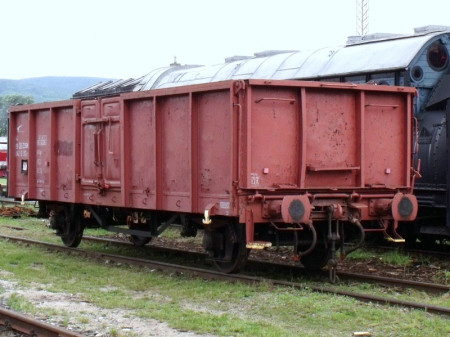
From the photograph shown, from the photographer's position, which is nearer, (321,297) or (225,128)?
(321,297)

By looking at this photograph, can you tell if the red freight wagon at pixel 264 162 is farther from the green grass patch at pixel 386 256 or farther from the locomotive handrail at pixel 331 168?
the green grass patch at pixel 386 256

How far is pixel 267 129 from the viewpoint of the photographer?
392 inches

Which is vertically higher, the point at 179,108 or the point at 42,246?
the point at 179,108

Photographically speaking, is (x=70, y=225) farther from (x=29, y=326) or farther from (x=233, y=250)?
(x=29, y=326)

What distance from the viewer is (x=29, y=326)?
762cm

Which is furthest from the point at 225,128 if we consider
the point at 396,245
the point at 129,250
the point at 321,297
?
the point at 396,245

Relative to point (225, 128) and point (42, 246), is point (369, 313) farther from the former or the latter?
point (42, 246)

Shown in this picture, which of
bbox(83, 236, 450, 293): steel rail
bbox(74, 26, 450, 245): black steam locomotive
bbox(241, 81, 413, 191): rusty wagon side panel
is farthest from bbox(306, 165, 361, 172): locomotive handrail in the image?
bbox(74, 26, 450, 245): black steam locomotive

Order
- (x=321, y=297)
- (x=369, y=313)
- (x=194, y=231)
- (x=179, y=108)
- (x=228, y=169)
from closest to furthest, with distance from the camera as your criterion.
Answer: (x=369, y=313) → (x=321, y=297) → (x=228, y=169) → (x=179, y=108) → (x=194, y=231)

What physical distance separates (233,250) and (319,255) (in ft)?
4.76

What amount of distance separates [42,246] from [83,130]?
9.78 feet

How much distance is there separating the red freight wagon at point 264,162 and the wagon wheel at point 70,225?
78.1 inches

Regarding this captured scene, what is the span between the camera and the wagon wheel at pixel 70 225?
14.2 meters

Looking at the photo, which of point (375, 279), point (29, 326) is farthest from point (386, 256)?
point (29, 326)
